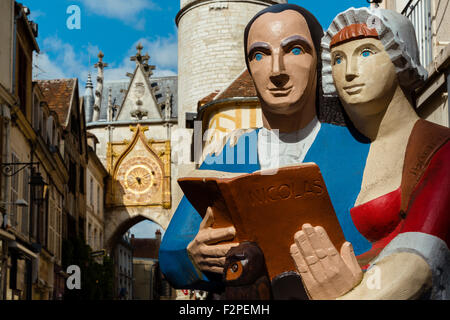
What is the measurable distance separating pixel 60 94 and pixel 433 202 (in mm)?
26440

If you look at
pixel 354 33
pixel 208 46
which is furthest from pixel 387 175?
pixel 208 46

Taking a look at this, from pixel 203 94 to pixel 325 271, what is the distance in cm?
2527

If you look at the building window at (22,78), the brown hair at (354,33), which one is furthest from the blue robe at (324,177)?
the building window at (22,78)

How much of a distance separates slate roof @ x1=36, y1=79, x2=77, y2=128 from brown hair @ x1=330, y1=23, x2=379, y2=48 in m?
24.6

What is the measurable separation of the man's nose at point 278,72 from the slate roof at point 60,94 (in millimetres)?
24406

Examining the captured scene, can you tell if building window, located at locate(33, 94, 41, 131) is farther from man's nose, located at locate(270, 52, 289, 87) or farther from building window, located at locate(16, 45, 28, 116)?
man's nose, located at locate(270, 52, 289, 87)

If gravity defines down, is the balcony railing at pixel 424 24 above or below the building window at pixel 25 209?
above

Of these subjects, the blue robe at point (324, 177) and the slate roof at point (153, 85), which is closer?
the blue robe at point (324, 177)

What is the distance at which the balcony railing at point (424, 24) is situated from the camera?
27.4ft

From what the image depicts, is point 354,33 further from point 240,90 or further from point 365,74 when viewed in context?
point 240,90

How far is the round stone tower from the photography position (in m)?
28.2

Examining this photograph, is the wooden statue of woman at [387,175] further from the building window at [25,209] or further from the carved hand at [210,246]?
the building window at [25,209]

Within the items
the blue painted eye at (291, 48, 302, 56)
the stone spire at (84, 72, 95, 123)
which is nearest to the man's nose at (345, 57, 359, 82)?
the blue painted eye at (291, 48, 302, 56)

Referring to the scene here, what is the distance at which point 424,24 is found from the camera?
28.0ft
